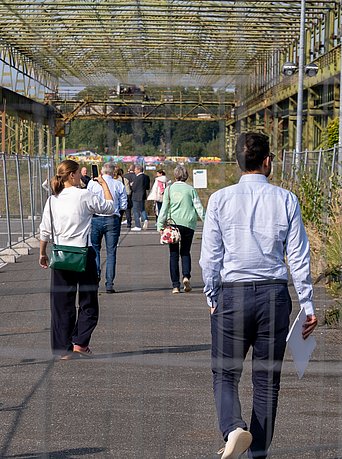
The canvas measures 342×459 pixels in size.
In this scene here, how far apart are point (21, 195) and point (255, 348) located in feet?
48.4

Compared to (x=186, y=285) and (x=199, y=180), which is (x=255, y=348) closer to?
(x=186, y=285)

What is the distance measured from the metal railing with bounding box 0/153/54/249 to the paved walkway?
6163mm

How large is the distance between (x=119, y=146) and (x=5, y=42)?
3.48 metres

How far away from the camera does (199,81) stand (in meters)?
17.9

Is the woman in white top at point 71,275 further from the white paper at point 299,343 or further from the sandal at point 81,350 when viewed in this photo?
the white paper at point 299,343

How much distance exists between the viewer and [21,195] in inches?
777

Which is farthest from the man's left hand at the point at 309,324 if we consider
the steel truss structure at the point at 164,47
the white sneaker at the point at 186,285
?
the steel truss structure at the point at 164,47

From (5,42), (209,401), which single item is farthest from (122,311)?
(5,42)

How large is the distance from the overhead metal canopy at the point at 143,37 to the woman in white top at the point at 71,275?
7.70 metres

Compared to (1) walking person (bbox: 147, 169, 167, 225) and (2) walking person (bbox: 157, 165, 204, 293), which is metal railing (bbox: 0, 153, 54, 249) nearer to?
(1) walking person (bbox: 147, 169, 167, 225)

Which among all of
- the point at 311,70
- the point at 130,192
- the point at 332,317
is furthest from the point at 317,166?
the point at 130,192

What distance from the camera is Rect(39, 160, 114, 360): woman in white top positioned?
8.51m

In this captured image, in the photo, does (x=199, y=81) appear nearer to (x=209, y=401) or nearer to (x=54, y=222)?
(x=54, y=222)

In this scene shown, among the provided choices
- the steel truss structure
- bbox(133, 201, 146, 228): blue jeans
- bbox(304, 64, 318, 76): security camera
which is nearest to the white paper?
the steel truss structure
